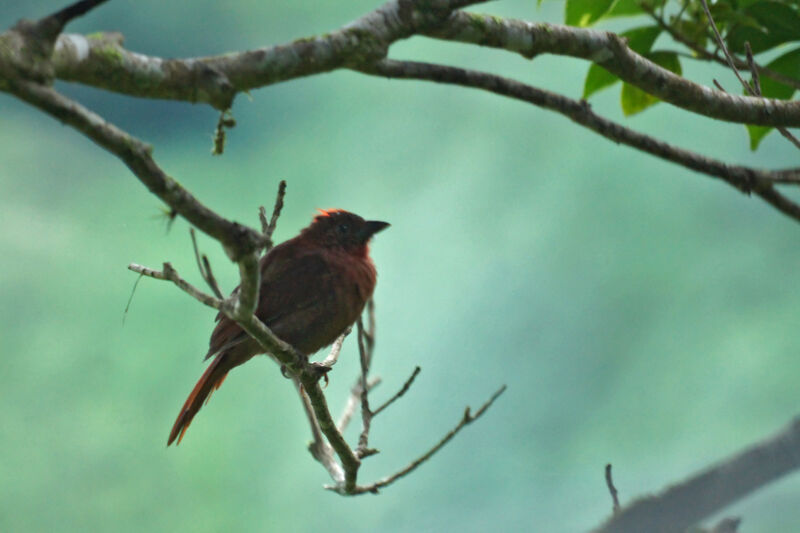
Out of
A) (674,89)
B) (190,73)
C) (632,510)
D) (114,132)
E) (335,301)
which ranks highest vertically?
(335,301)

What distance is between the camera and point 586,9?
270 cm

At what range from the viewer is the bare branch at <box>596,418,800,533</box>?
44.4 inches

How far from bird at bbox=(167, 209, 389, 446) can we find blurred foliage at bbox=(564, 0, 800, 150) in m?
1.21

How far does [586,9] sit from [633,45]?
0.24 meters

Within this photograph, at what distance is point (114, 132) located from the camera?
4.85 ft

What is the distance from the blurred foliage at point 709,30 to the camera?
271 cm

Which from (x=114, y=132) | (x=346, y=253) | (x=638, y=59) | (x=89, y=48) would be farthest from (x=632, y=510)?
(x=346, y=253)

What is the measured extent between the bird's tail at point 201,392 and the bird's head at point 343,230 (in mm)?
680

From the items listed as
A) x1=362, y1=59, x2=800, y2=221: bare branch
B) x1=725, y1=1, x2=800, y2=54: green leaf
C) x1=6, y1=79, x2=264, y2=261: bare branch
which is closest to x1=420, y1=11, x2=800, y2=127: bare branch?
x1=362, y1=59, x2=800, y2=221: bare branch

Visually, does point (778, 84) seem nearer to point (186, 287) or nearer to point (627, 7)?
point (627, 7)

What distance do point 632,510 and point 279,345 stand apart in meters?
1.29

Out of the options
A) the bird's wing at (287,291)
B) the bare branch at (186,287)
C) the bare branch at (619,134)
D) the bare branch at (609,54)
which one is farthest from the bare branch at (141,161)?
the bird's wing at (287,291)

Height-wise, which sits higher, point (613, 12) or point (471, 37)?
point (613, 12)

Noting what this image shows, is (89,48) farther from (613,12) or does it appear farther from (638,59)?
(613,12)
